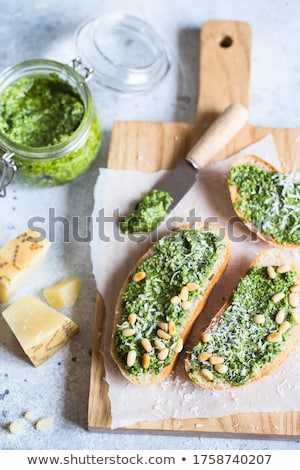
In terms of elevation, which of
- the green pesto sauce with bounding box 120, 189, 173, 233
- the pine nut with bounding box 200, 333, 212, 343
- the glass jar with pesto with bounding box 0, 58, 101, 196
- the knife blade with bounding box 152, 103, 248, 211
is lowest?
the pine nut with bounding box 200, 333, 212, 343

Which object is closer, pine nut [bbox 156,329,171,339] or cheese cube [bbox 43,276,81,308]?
pine nut [bbox 156,329,171,339]

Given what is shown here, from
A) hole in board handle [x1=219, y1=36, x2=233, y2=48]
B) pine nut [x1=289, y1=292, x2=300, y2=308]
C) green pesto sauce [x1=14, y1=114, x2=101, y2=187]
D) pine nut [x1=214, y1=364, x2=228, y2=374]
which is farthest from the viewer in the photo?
hole in board handle [x1=219, y1=36, x2=233, y2=48]

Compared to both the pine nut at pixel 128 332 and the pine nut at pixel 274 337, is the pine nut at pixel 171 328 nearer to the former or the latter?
the pine nut at pixel 128 332

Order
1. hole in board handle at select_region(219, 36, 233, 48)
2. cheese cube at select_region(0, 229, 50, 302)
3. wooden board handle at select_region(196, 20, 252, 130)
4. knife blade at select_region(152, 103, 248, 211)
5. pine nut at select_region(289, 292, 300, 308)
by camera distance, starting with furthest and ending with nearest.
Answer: hole in board handle at select_region(219, 36, 233, 48) → wooden board handle at select_region(196, 20, 252, 130) → knife blade at select_region(152, 103, 248, 211) → cheese cube at select_region(0, 229, 50, 302) → pine nut at select_region(289, 292, 300, 308)

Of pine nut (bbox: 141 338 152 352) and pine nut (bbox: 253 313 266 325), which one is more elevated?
pine nut (bbox: 253 313 266 325)

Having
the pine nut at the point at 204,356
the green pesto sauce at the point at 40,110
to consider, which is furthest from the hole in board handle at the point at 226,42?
the pine nut at the point at 204,356

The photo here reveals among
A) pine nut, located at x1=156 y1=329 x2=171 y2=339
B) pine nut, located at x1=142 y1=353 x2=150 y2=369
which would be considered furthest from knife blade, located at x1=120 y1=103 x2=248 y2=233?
pine nut, located at x1=142 y1=353 x2=150 y2=369

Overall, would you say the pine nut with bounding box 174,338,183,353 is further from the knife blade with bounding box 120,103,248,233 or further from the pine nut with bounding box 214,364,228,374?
the knife blade with bounding box 120,103,248,233
